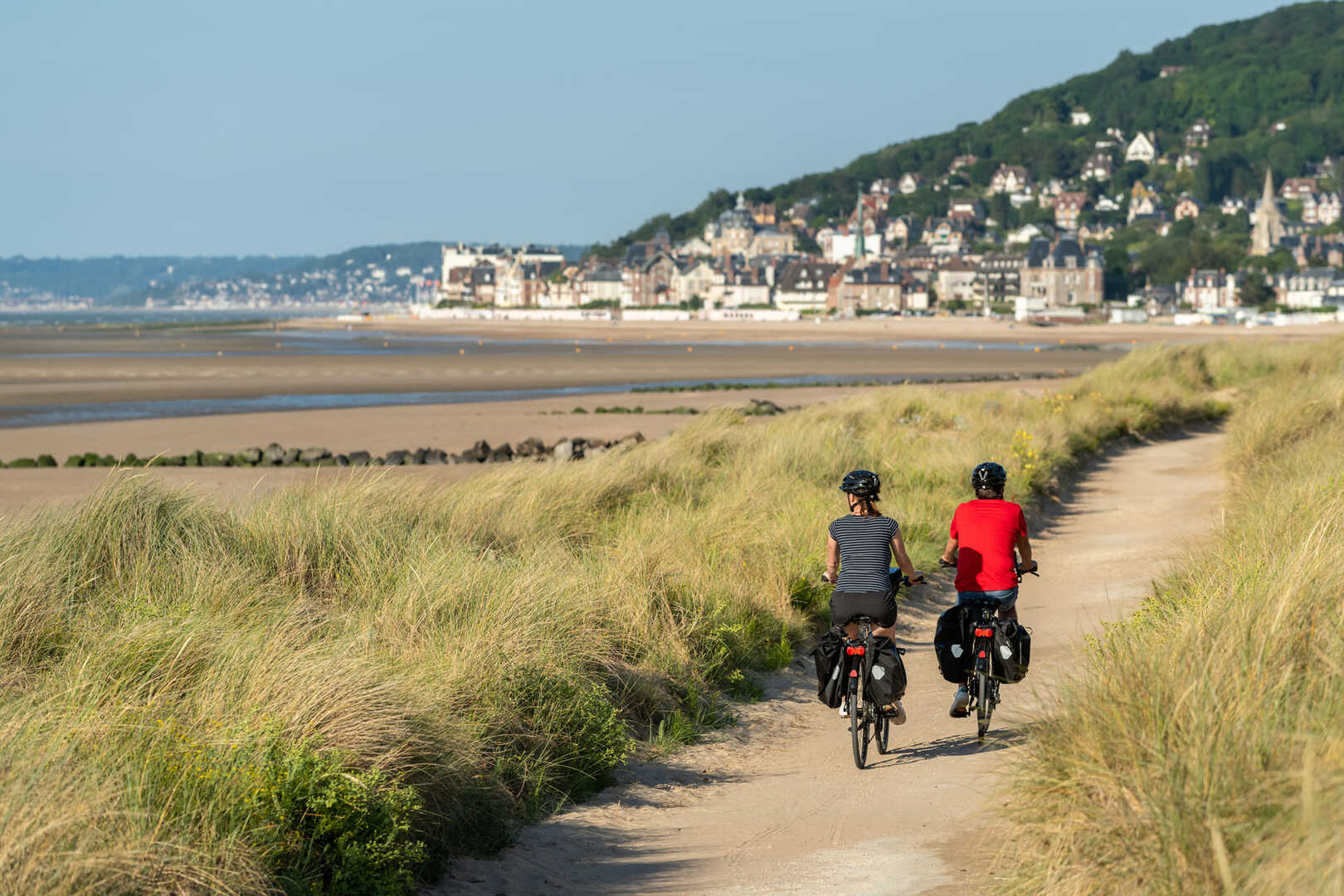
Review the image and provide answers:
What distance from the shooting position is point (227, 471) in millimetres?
20516

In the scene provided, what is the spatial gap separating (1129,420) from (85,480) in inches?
682

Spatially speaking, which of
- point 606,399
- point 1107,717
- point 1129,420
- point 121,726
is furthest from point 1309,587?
point 606,399

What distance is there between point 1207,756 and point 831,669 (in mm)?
3127

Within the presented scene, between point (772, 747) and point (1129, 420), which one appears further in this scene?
point (1129, 420)

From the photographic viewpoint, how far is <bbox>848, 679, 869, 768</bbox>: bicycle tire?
23.8 feet

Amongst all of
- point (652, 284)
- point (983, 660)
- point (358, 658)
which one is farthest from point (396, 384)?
point (652, 284)

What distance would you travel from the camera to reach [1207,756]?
14.6 ft

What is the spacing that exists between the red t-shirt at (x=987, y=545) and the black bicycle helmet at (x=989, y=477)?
0.36ft

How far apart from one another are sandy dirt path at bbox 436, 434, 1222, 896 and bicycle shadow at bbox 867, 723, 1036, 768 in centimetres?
1

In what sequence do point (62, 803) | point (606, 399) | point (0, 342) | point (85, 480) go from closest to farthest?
1. point (62, 803)
2. point (85, 480)
3. point (606, 399)
4. point (0, 342)

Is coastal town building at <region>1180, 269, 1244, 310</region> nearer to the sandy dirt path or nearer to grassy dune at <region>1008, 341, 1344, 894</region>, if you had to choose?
the sandy dirt path

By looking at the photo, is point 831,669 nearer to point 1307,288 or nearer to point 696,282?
point 1307,288

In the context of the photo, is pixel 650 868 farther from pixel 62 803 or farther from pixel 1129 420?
pixel 1129 420

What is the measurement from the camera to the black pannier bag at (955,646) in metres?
7.55
